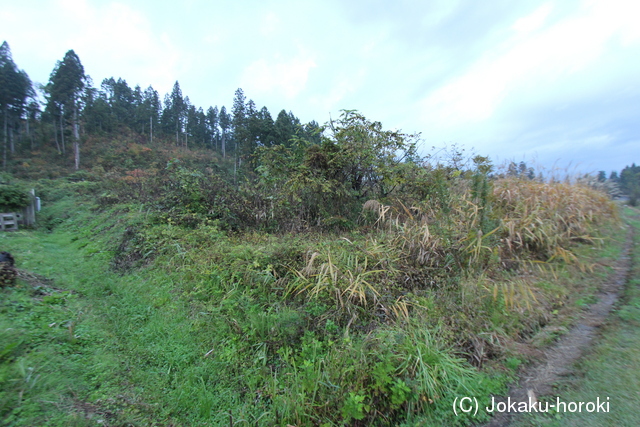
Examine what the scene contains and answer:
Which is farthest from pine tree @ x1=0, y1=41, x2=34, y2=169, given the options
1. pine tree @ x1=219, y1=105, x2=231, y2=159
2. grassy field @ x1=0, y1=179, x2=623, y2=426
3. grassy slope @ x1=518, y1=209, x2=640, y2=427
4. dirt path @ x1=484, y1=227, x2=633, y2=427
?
grassy slope @ x1=518, y1=209, x2=640, y2=427

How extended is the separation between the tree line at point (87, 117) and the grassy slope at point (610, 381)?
1856cm

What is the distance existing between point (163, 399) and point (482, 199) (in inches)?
184

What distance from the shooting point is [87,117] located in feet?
127

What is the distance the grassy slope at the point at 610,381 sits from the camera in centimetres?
180

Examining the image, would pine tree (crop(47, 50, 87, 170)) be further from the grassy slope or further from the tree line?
the grassy slope

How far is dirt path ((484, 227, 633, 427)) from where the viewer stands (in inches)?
84.0

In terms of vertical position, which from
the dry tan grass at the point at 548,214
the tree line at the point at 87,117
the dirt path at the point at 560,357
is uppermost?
the tree line at the point at 87,117

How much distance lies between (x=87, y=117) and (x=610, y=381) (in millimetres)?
52956

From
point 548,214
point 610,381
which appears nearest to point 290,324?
point 610,381

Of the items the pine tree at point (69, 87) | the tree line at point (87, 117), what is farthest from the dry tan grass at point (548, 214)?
the pine tree at point (69, 87)

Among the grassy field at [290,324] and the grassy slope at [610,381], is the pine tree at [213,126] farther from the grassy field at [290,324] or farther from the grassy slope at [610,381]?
the grassy slope at [610,381]

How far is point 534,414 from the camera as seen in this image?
1969mm

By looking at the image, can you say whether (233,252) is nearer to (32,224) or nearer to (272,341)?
(272,341)

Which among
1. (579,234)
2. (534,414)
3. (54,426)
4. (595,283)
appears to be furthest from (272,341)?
(579,234)
